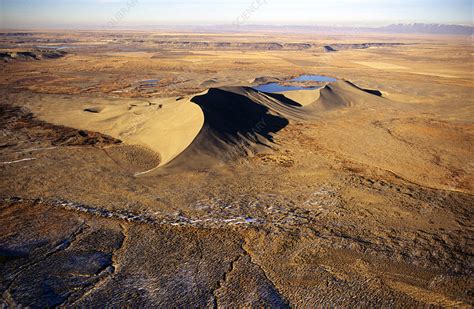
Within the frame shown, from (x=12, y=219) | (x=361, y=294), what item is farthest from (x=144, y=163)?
(x=361, y=294)

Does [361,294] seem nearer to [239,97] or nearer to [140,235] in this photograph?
[140,235]

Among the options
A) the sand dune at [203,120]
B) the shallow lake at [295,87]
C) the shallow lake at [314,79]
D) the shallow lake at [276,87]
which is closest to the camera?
the sand dune at [203,120]

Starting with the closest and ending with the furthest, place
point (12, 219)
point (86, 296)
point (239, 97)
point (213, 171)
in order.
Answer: point (86, 296) → point (12, 219) → point (213, 171) → point (239, 97)

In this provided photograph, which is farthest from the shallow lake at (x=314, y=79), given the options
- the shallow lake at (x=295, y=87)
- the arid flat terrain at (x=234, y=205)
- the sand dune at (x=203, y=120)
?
the arid flat terrain at (x=234, y=205)

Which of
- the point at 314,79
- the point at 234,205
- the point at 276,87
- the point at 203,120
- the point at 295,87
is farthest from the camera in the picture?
the point at 314,79

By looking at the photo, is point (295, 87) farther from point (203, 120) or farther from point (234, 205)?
point (234, 205)

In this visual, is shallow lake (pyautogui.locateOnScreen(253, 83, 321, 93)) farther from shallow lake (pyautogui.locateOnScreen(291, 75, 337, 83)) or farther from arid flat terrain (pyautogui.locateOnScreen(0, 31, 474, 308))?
arid flat terrain (pyautogui.locateOnScreen(0, 31, 474, 308))

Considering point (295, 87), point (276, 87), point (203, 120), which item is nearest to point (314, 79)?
point (295, 87)

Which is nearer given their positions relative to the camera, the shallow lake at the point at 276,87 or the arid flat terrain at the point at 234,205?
the arid flat terrain at the point at 234,205

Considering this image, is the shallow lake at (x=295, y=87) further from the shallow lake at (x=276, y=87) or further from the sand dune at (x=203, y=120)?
the sand dune at (x=203, y=120)
